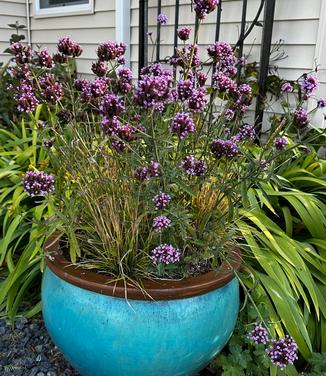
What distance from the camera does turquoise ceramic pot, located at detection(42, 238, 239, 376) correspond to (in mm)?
1332

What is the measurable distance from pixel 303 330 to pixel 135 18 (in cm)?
294

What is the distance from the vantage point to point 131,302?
52.5 inches

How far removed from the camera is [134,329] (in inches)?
52.3

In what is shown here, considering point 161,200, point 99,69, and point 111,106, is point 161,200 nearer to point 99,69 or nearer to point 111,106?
point 111,106

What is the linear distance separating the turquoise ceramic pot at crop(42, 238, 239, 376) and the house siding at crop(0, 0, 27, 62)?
4.23 metres

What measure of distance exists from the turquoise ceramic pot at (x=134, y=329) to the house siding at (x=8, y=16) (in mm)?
4228

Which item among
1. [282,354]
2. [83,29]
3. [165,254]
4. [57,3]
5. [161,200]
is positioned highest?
[57,3]

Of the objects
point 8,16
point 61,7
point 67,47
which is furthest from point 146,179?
point 8,16

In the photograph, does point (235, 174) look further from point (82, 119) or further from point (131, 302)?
point (82, 119)

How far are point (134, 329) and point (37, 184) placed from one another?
1.68 ft

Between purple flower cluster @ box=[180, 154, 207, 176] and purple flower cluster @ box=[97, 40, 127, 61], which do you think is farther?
purple flower cluster @ box=[97, 40, 127, 61]

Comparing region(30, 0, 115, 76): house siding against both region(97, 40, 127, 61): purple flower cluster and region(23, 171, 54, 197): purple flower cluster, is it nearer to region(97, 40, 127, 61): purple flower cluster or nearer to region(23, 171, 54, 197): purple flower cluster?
region(97, 40, 127, 61): purple flower cluster

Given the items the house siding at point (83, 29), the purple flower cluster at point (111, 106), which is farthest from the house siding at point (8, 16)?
the purple flower cluster at point (111, 106)

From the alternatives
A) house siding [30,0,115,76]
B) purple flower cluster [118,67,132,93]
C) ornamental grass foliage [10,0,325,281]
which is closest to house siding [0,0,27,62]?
house siding [30,0,115,76]
